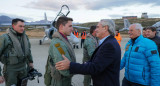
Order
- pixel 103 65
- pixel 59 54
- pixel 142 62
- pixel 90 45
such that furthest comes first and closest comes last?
1. pixel 90 45
2. pixel 142 62
3. pixel 59 54
4. pixel 103 65

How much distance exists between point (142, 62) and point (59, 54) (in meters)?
1.41

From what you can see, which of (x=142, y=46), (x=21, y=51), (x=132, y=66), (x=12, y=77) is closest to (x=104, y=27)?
(x=142, y=46)

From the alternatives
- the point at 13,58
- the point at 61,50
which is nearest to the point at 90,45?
the point at 61,50

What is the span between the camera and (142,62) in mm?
1954

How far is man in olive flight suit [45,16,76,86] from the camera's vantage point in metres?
1.40

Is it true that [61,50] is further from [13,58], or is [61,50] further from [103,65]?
[13,58]

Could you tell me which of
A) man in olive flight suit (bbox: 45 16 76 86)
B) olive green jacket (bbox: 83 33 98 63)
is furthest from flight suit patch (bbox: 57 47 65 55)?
olive green jacket (bbox: 83 33 98 63)

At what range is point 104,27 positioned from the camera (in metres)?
1.48

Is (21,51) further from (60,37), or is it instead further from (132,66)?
(132,66)

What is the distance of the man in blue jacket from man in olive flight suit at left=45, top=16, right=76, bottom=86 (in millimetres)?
1111

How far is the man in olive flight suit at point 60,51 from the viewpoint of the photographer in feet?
4.60

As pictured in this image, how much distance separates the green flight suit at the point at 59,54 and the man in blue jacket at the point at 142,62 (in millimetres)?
1131

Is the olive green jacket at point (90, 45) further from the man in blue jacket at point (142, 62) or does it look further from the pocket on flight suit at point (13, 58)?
the pocket on flight suit at point (13, 58)

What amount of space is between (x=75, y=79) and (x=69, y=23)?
9.65ft
